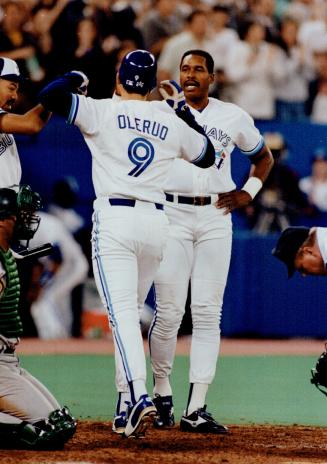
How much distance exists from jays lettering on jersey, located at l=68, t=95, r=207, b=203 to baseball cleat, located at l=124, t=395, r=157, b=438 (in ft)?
3.62

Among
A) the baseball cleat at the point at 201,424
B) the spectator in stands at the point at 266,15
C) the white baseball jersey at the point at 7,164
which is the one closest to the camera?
the white baseball jersey at the point at 7,164

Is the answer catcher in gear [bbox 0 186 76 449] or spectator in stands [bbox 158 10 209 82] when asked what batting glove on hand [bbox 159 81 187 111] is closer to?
catcher in gear [bbox 0 186 76 449]

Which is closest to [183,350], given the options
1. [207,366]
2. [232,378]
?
[232,378]

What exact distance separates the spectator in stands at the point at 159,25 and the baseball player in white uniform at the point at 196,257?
22.5ft

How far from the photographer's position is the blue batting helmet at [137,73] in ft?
19.1

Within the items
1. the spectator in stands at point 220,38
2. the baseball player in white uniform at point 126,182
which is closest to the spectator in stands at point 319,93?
the spectator in stands at point 220,38

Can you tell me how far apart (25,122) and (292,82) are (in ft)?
29.4

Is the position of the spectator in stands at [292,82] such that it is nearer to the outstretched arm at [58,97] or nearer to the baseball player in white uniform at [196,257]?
the baseball player in white uniform at [196,257]

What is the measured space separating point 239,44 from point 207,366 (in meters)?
8.01

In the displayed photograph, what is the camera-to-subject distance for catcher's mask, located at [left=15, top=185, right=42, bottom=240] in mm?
5637

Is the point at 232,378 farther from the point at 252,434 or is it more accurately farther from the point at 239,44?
the point at 239,44

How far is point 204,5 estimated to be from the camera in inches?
578

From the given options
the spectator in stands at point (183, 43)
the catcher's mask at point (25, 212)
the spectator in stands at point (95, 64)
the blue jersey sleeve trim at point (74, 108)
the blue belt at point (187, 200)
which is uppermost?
the spectator in stands at point (183, 43)

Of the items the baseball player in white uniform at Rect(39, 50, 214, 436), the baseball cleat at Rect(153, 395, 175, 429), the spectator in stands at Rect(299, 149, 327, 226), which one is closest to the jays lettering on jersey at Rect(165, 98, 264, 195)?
the baseball player in white uniform at Rect(39, 50, 214, 436)
